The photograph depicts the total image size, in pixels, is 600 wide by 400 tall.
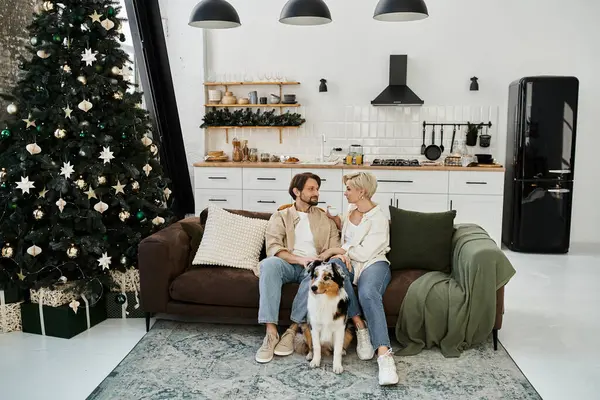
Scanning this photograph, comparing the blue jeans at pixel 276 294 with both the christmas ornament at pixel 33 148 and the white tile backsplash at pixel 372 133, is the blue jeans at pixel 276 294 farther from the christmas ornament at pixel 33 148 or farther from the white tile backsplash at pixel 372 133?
the white tile backsplash at pixel 372 133

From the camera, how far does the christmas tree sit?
12.6ft

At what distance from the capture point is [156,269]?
3.82 m

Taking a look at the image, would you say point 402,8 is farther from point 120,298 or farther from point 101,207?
point 120,298

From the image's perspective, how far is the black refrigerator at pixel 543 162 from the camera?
6121mm

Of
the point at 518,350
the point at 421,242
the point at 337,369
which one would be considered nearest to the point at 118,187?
the point at 337,369

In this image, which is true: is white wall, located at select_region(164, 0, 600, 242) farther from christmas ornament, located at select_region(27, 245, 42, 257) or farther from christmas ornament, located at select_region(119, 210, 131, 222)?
christmas ornament, located at select_region(27, 245, 42, 257)

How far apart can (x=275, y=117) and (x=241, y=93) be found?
53 cm

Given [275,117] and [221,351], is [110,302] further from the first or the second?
[275,117]

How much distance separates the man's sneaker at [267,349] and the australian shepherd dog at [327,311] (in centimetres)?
24

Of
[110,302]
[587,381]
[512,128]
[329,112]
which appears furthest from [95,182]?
[512,128]

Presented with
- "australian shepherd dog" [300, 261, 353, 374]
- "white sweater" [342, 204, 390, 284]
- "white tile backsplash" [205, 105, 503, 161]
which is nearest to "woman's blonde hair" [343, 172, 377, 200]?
"white sweater" [342, 204, 390, 284]

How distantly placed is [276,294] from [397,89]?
12.1 ft

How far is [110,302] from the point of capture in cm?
422

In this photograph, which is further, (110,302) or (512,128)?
(512,128)
